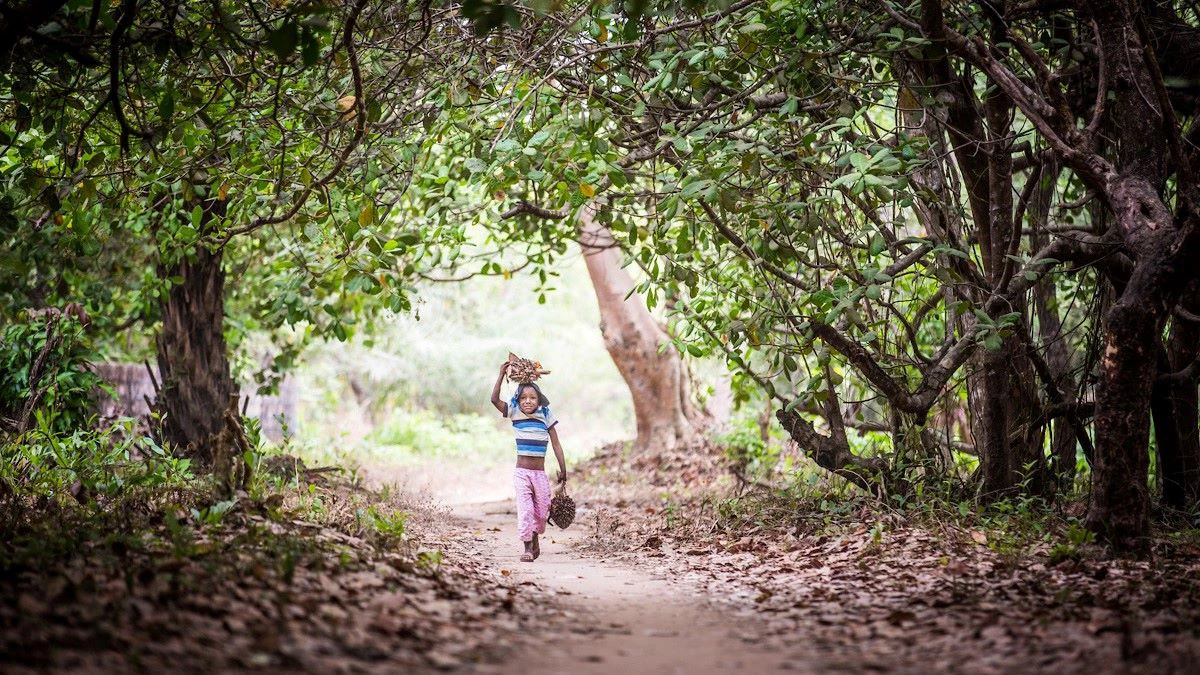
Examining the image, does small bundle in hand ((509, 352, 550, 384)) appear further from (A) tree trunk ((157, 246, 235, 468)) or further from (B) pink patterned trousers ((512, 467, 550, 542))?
(A) tree trunk ((157, 246, 235, 468))

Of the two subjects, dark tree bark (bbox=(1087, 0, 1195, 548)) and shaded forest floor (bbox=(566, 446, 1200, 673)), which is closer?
shaded forest floor (bbox=(566, 446, 1200, 673))

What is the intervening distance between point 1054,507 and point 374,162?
244 inches

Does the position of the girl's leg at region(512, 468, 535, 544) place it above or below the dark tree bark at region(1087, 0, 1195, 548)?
below

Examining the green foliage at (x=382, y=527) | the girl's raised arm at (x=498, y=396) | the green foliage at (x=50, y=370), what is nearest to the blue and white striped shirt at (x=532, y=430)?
the girl's raised arm at (x=498, y=396)

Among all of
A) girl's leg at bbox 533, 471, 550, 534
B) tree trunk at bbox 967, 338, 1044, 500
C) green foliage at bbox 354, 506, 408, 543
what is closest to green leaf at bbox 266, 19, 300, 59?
green foliage at bbox 354, 506, 408, 543

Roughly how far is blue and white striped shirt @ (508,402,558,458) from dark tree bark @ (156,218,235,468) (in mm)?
3656

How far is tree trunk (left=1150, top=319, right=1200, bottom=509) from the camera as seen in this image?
7961 mm

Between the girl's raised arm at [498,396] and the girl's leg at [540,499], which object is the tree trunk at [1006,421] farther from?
the girl's raised arm at [498,396]

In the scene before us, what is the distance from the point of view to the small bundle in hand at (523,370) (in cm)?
868

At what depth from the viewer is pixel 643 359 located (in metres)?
16.4

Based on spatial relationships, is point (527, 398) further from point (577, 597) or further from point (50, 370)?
point (50, 370)

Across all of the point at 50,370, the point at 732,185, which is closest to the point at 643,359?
the point at 50,370

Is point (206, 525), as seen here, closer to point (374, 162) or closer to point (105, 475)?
point (105, 475)

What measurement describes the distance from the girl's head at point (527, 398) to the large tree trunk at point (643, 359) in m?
7.48
